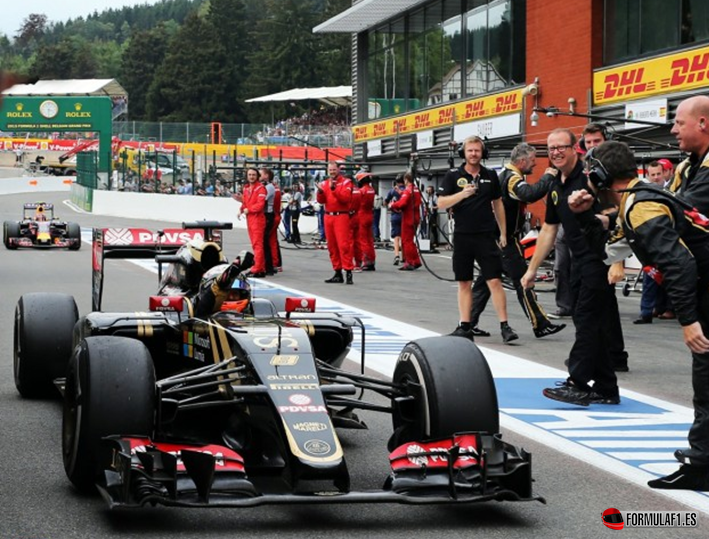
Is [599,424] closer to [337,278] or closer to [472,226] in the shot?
[472,226]

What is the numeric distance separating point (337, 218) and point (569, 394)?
11803mm

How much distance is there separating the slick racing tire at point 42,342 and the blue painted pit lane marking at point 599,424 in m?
1.38

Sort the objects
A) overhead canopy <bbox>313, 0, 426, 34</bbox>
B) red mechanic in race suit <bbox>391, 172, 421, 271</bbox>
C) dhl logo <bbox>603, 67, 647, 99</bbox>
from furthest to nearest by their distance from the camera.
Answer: overhead canopy <bbox>313, 0, 426, 34</bbox> < red mechanic in race suit <bbox>391, 172, 421, 271</bbox> < dhl logo <bbox>603, 67, 647, 99</bbox>

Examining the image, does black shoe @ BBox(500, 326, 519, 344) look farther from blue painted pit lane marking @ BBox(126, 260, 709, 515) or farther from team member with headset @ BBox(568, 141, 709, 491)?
team member with headset @ BBox(568, 141, 709, 491)

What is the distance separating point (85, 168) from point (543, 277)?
134 feet

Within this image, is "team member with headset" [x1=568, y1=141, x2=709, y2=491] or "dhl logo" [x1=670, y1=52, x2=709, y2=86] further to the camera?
"dhl logo" [x1=670, y1=52, x2=709, y2=86]

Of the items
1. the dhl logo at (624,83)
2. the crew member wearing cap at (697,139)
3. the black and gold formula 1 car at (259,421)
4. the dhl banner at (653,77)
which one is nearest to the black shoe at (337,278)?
the dhl banner at (653,77)

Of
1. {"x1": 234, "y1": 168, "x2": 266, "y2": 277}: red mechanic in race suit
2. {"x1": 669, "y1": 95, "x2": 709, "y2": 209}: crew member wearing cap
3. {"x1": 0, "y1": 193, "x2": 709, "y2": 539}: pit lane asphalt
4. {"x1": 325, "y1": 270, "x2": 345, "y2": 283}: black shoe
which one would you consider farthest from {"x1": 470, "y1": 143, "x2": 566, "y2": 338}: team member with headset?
{"x1": 234, "y1": 168, "x2": 266, "y2": 277}: red mechanic in race suit

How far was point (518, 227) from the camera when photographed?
13258 millimetres

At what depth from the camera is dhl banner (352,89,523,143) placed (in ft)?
91.8

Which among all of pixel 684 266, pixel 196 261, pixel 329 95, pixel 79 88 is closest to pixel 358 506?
pixel 684 266

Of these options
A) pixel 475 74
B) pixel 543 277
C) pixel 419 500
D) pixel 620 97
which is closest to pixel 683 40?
pixel 620 97

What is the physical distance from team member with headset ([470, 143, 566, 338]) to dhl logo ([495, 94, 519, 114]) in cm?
1442

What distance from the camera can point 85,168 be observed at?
2256 inches
